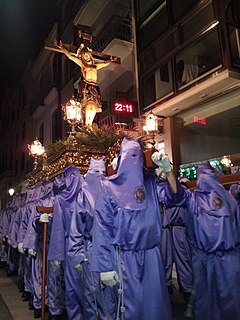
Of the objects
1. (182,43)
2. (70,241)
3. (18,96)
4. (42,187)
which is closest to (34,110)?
(18,96)

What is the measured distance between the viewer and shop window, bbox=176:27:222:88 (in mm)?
7988

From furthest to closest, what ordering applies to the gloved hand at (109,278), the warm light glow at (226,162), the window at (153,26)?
the window at (153,26)
the warm light glow at (226,162)
the gloved hand at (109,278)

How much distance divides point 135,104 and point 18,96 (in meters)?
20.2

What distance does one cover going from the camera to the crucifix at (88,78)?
6.31m

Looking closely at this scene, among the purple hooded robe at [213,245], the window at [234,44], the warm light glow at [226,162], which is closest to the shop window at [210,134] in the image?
the warm light glow at [226,162]

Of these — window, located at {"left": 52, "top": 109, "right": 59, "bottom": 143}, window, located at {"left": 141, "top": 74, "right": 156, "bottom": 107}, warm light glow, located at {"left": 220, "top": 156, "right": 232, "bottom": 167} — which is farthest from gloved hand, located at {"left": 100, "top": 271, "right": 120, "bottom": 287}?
window, located at {"left": 52, "top": 109, "right": 59, "bottom": 143}

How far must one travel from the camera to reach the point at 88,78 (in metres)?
6.83

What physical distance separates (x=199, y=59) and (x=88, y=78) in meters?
3.99

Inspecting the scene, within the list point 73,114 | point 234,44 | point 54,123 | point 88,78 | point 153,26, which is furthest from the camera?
point 54,123

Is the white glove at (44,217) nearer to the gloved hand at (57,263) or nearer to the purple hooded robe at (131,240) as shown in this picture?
the gloved hand at (57,263)

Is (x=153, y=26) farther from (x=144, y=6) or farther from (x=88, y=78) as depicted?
(x=88, y=78)

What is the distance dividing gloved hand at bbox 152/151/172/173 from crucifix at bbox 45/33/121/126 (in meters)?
3.20

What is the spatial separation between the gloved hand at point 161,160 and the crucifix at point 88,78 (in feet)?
10.5

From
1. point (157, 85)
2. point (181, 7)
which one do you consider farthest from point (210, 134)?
point (181, 7)
